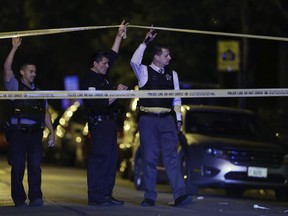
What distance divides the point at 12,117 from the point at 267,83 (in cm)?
1673

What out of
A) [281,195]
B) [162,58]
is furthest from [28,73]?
[281,195]

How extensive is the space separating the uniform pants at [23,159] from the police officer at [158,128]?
1361 mm

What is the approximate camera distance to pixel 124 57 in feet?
90.8

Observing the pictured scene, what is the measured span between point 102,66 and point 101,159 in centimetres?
117

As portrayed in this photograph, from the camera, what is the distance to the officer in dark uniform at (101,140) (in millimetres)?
11898

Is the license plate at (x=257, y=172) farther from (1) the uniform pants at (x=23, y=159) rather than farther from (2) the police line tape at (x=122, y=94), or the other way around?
(1) the uniform pants at (x=23, y=159)

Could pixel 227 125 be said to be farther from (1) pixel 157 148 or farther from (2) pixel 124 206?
(2) pixel 124 206

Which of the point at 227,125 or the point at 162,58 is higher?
the point at 162,58

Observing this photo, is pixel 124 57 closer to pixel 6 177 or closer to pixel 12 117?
pixel 6 177

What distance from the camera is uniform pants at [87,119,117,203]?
39.0ft

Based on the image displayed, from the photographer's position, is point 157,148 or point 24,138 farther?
point 157,148

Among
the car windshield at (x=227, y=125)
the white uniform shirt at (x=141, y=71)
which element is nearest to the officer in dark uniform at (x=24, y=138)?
the white uniform shirt at (x=141, y=71)

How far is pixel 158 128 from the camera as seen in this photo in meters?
12.1

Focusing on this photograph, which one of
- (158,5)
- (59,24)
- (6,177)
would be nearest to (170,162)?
(6,177)
